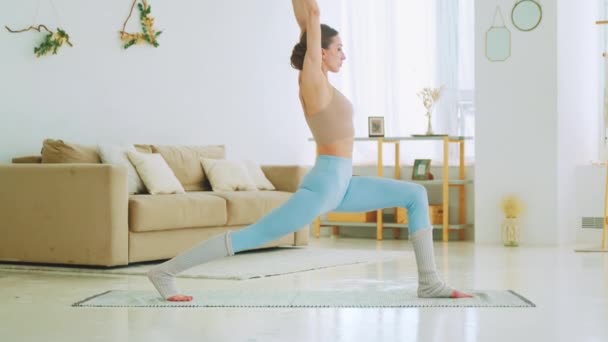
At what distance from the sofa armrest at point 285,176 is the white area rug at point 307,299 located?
299cm

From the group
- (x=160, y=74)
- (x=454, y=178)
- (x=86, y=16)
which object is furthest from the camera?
(x=454, y=178)

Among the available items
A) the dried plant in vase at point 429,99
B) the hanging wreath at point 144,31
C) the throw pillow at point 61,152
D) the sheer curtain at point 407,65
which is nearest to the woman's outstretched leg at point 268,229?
the throw pillow at point 61,152

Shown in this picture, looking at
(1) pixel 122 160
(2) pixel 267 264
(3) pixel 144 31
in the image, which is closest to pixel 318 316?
(2) pixel 267 264

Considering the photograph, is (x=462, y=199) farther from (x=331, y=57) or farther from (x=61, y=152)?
(x=331, y=57)

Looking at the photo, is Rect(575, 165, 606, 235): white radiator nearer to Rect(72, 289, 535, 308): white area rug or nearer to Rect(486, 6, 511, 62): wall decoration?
Rect(486, 6, 511, 62): wall decoration

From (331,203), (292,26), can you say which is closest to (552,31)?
(292,26)

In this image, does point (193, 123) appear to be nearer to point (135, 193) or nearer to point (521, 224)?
point (135, 193)

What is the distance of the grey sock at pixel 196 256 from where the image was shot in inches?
159

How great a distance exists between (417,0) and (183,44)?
231 cm

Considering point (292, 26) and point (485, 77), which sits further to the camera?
point (292, 26)

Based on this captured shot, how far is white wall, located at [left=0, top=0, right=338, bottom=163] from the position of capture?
667 cm

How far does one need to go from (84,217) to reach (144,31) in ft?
7.00

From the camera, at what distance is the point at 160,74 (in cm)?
777

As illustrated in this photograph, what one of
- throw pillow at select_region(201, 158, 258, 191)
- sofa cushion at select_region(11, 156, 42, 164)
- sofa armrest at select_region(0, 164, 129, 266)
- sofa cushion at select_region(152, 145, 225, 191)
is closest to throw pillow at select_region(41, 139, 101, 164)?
sofa cushion at select_region(11, 156, 42, 164)
